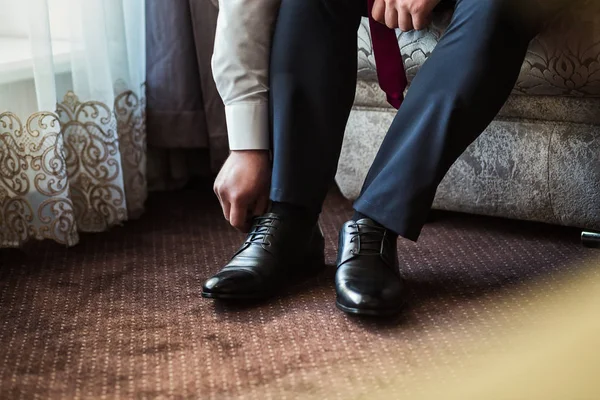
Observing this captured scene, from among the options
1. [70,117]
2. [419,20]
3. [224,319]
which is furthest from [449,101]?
[70,117]

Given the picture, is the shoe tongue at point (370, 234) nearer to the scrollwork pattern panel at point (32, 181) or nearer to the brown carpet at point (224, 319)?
the brown carpet at point (224, 319)

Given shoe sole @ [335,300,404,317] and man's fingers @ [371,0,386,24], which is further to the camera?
man's fingers @ [371,0,386,24]

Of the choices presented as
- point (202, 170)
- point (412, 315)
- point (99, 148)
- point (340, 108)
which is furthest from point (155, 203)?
point (412, 315)

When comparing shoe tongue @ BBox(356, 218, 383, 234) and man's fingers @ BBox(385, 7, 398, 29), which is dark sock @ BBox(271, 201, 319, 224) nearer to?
shoe tongue @ BBox(356, 218, 383, 234)

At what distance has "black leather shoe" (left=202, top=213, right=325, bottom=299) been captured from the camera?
1031 millimetres

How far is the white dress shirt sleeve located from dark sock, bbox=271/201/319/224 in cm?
9

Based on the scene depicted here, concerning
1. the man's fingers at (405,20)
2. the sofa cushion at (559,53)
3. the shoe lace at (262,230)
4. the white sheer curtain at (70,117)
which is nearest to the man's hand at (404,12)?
the man's fingers at (405,20)

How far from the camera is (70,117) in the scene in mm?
1379

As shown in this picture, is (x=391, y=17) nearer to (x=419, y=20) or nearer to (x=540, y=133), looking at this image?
(x=419, y=20)

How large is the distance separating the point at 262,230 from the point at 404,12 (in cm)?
36

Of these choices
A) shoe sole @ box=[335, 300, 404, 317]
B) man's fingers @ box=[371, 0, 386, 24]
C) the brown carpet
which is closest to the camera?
the brown carpet

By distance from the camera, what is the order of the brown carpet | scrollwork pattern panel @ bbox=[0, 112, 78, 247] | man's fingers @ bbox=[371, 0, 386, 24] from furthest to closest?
scrollwork pattern panel @ bbox=[0, 112, 78, 247] < man's fingers @ bbox=[371, 0, 386, 24] < the brown carpet

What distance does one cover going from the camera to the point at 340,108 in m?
1.11

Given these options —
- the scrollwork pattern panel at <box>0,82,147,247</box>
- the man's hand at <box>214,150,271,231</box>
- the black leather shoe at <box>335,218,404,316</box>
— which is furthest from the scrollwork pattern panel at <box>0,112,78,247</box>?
the black leather shoe at <box>335,218,404,316</box>
